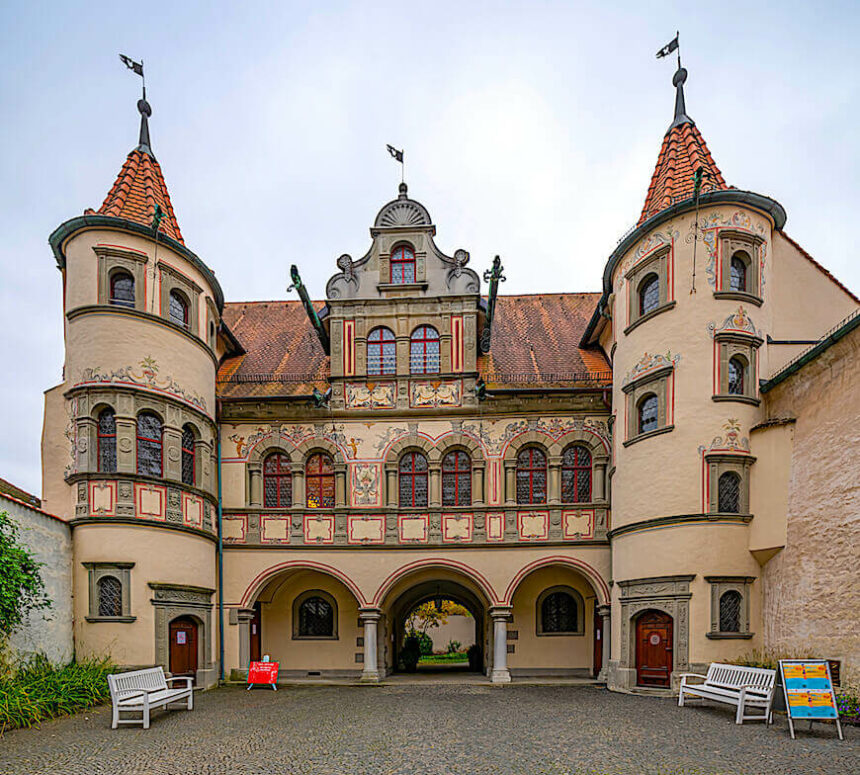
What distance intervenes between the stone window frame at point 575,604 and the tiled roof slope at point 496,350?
5.66 m

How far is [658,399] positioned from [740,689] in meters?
6.20

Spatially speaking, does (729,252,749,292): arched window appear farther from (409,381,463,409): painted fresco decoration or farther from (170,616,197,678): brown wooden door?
(170,616,197,678): brown wooden door

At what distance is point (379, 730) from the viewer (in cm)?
1132

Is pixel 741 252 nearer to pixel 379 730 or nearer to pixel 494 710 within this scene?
pixel 494 710

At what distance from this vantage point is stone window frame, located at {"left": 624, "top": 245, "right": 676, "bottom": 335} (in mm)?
15711

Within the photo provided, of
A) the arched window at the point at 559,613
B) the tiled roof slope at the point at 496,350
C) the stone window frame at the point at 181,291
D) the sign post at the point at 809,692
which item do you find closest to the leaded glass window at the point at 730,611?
the sign post at the point at 809,692

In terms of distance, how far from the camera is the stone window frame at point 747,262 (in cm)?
1511

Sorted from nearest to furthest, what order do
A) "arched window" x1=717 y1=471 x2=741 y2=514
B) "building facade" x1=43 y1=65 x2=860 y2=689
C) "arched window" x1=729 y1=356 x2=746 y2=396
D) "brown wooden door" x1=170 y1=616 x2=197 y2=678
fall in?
"arched window" x1=717 y1=471 x2=741 y2=514
"building facade" x1=43 y1=65 x2=860 y2=689
"arched window" x1=729 y1=356 x2=746 y2=396
"brown wooden door" x1=170 y1=616 x2=197 y2=678

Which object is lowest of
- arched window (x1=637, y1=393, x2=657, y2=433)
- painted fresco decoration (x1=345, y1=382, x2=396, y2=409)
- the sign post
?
the sign post

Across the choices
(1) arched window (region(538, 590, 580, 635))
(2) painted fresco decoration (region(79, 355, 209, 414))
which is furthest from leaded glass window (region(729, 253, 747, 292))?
(2) painted fresco decoration (region(79, 355, 209, 414))

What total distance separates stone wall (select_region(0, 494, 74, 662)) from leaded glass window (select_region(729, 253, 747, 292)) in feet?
49.6

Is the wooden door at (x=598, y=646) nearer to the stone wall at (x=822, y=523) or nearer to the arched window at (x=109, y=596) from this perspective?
the stone wall at (x=822, y=523)

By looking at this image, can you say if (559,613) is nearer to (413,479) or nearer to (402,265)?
(413,479)

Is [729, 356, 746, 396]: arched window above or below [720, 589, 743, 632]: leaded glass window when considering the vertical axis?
above
